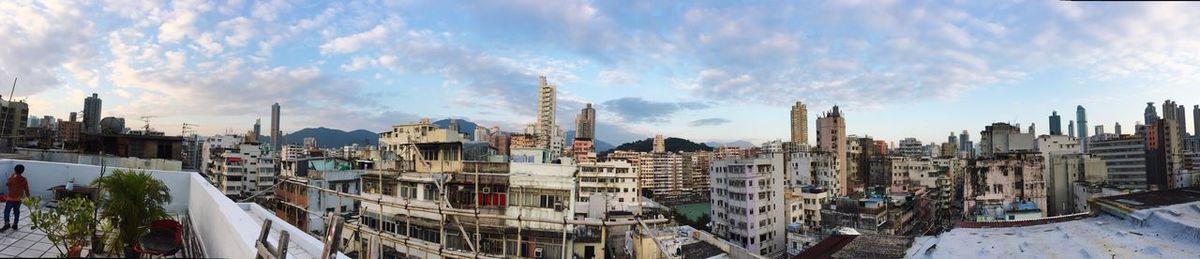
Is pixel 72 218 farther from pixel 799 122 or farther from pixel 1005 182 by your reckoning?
pixel 799 122

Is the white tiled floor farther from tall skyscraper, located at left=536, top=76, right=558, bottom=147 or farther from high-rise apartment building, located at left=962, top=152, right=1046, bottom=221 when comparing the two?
tall skyscraper, located at left=536, top=76, right=558, bottom=147

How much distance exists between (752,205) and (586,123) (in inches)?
3156

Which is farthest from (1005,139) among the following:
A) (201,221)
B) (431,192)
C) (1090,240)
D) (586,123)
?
(586,123)

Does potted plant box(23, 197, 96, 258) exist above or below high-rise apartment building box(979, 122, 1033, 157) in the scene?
below

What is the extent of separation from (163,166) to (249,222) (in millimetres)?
8274

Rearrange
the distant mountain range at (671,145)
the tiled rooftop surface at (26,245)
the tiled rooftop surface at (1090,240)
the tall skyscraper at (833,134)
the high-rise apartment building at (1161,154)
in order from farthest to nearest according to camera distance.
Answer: the distant mountain range at (671,145) → the tall skyscraper at (833,134) → the high-rise apartment building at (1161,154) → the tiled rooftop surface at (1090,240) → the tiled rooftop surface at (26,245)

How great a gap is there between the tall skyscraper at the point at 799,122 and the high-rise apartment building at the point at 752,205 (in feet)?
173

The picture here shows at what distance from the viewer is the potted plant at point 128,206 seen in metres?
4.44

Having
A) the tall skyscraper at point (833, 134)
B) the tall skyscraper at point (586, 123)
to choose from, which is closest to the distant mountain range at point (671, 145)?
the tall skyscraper at point (586, 123)

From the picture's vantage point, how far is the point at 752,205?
85.0ft

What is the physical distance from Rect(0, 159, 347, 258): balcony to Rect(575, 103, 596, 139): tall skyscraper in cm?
9618

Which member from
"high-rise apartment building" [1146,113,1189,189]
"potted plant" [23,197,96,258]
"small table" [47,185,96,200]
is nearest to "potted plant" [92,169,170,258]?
"potted plant" [23,197,96,258]

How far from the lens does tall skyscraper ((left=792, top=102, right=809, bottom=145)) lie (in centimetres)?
7831

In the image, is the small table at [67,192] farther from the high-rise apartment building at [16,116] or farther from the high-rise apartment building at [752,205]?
the high-rise apartment building at [752,205]
